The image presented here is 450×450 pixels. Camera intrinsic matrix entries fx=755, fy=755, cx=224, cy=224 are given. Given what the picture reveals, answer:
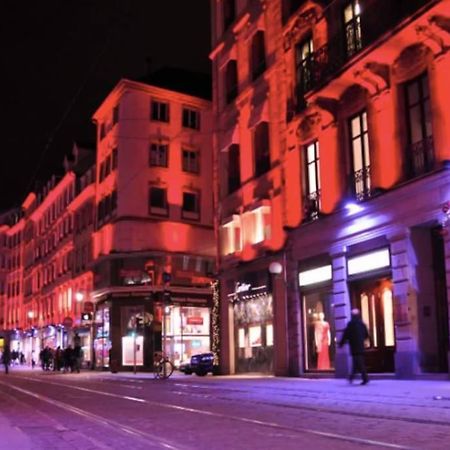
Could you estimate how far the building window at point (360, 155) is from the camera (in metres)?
23.3

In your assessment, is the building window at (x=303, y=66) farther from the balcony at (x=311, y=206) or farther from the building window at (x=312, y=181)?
the balcony at (x=311, y=206)

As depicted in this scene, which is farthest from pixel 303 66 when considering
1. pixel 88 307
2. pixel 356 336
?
pixel 88 307

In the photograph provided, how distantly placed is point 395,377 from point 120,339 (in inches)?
1100

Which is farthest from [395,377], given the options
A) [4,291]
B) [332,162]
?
[4,291]

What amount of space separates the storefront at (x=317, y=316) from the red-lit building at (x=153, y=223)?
60.3ft

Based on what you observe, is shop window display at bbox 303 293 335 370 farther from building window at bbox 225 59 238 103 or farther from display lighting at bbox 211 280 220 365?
building window at bbox 225 59 238 103

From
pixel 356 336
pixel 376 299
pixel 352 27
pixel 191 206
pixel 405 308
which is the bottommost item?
pixel 356 336

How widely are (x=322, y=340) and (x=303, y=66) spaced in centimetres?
986

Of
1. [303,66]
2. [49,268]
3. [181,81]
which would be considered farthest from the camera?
[49,268]

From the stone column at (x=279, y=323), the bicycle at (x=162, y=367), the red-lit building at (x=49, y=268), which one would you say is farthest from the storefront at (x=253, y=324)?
the red-lit building at (x=49, y=268)

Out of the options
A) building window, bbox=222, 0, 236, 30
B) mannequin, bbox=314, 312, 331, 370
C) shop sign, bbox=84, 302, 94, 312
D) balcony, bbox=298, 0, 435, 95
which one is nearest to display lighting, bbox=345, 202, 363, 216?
balcony, bbox=298, 0, 435, 95

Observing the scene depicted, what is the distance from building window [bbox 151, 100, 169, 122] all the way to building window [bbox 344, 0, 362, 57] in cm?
2473

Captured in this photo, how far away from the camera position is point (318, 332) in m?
26.3

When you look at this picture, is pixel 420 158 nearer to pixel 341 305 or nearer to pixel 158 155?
pixel 341 305
